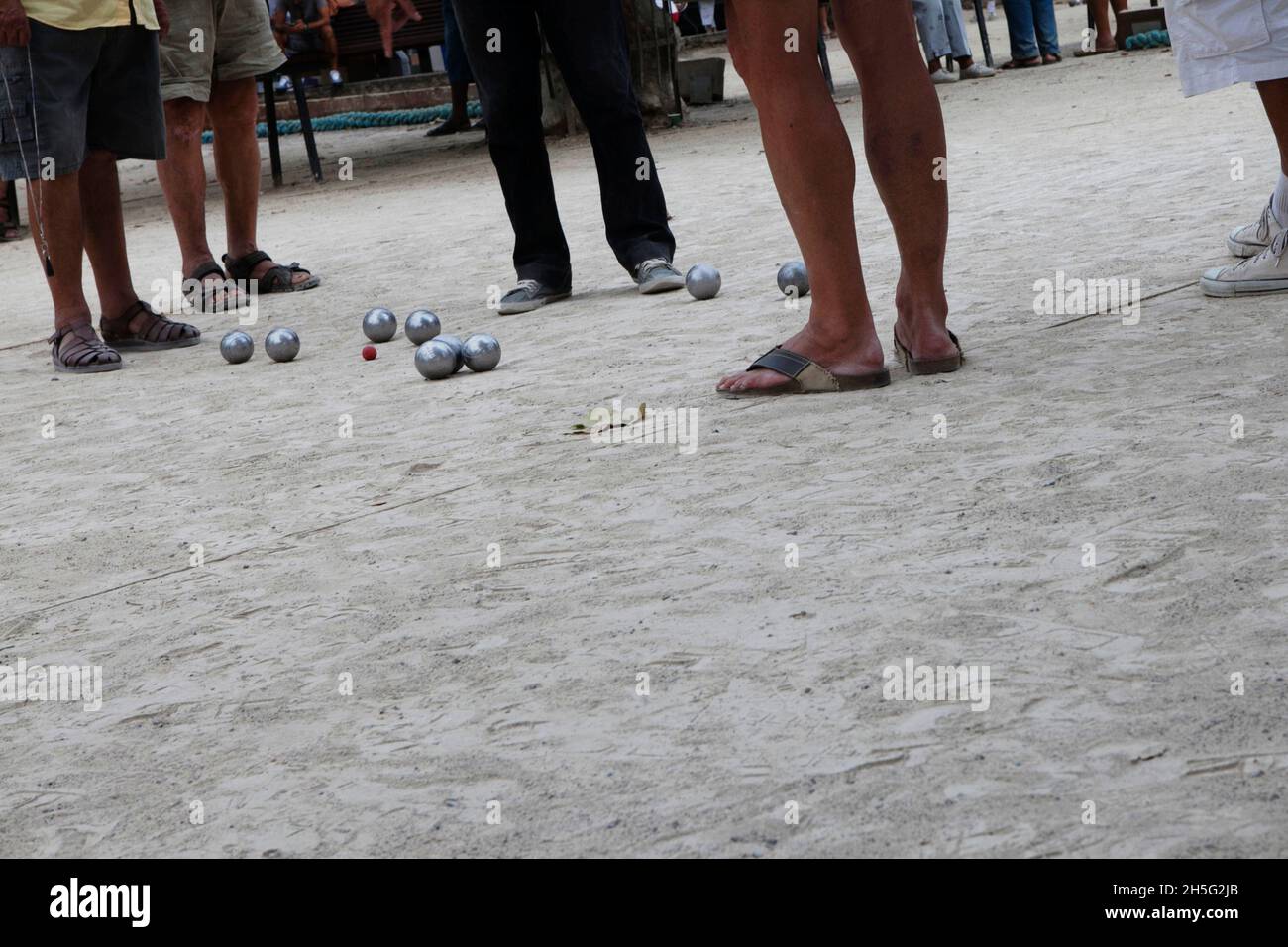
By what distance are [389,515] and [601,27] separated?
9.12ft

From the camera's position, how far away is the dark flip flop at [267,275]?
260 inches

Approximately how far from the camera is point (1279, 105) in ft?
13.2

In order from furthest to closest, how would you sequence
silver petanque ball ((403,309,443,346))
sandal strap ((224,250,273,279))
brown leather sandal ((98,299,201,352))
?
sandal strap ((224,250,273,279)) → brown leather sandal ((98,299,201,352)) → silver petanque ball ((403,309,443,346))

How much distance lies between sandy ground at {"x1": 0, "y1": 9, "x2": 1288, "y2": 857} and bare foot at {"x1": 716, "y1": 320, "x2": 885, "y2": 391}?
0.09m

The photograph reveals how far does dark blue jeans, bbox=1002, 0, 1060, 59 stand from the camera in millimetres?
13469

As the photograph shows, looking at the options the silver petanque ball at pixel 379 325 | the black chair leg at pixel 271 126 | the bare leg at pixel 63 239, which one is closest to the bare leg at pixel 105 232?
the bare leg at pixel 63 239

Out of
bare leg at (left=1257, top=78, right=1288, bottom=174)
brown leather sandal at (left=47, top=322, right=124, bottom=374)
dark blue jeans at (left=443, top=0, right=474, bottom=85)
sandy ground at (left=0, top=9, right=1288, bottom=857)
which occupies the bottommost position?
sandy ground at (left=0, top=9, right=1288, bottom=857)

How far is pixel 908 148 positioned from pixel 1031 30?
35.3ft

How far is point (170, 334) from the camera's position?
5609 millimetres

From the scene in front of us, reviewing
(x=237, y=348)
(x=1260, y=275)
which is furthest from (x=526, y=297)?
(x=1260, y=275)

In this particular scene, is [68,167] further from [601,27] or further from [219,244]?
[219,244]

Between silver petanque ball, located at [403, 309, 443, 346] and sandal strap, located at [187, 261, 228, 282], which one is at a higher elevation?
sandal strap, located at [187, 261, 228, 282]

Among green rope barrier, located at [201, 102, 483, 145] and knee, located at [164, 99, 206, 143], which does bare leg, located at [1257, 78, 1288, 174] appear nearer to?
knee, located at [164, 99, 206, 143]

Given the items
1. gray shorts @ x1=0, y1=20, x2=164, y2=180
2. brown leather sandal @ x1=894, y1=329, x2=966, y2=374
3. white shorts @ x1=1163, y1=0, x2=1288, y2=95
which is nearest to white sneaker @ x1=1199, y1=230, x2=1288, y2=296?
white shorts @ x1=1163, y1=0, x2=1288, y2=95
